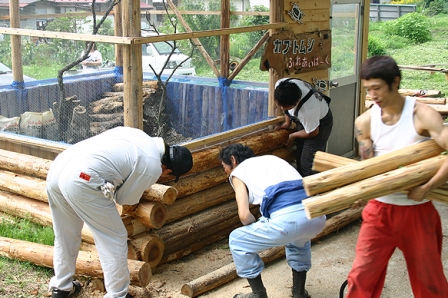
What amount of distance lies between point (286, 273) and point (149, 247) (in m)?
1.41

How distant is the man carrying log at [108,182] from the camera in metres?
4.86

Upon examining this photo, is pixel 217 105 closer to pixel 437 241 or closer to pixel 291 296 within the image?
pixel 291 296

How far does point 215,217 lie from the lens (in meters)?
7.04

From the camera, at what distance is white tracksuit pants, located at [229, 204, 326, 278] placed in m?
4.71

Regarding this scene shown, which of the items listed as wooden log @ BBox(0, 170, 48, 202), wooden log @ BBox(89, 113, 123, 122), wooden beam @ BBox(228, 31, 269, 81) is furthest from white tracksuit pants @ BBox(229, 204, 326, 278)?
wooden beam @ BBox(228, 31, 269, 81)

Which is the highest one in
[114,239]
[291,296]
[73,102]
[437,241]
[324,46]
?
[324,46]

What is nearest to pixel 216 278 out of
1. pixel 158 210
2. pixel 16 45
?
pixel 158 210

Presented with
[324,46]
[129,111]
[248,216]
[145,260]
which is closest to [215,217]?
[145,260]

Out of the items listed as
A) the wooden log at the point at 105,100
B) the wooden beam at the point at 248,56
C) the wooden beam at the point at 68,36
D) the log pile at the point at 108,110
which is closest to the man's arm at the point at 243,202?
the wooden beam at the point at 68,36

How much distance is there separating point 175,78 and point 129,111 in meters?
2.88

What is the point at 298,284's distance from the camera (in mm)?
5371

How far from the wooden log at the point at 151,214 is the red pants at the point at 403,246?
7.55 feet

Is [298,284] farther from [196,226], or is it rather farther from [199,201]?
[199,201]

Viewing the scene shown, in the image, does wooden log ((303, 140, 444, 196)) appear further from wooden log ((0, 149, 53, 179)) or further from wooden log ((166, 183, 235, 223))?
wooden log ((0, 149, 53, 179))
